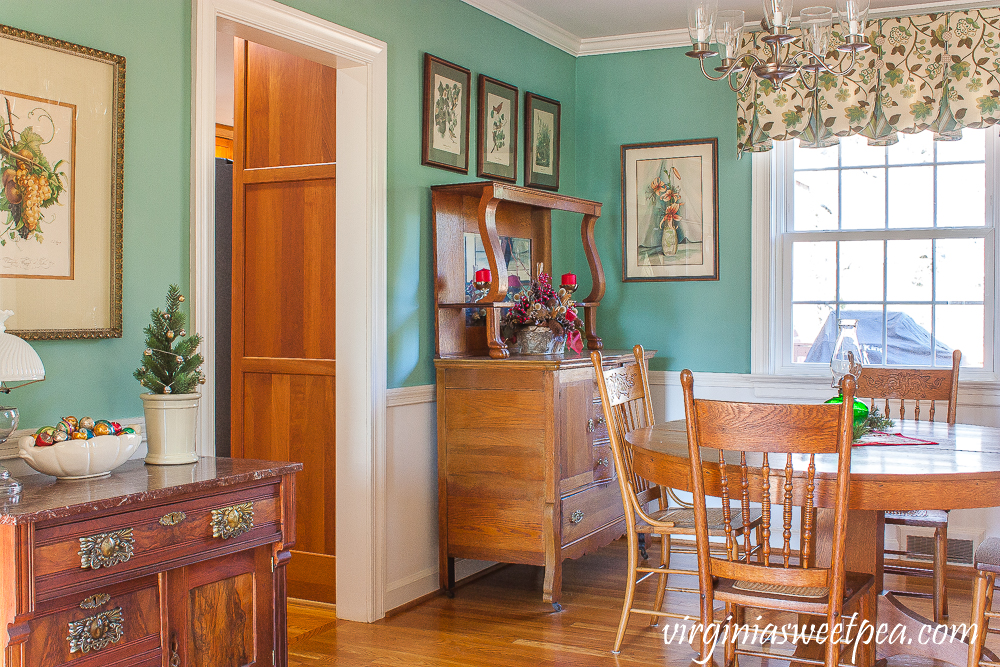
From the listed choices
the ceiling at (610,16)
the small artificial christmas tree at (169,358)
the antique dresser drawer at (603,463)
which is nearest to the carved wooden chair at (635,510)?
the antique dresser drawer at (603,463)

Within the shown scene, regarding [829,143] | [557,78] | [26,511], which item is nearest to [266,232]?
[557,78]

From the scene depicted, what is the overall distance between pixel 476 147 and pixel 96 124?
2.11 meters

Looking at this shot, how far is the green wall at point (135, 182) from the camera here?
7.84ft

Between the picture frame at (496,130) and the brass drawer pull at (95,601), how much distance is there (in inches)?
110

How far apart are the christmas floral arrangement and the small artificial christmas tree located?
6.03 feet

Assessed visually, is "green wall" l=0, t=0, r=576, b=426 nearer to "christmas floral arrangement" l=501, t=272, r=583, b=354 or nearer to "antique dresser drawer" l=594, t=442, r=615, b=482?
"christmas floral arrangement" l=501, t=272, r=583, b=354

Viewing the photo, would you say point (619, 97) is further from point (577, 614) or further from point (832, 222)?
point (577, 614)

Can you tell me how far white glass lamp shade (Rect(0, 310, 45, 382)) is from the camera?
6.63 feet

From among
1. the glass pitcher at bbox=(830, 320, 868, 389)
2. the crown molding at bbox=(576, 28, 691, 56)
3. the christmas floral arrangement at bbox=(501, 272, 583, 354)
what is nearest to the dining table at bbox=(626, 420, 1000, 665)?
the glass pitcher at bbox=(830, 320, 868, 389)

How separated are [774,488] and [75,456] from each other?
1676 mm

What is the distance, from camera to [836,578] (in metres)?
2.19

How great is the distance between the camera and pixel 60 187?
2.40 meters

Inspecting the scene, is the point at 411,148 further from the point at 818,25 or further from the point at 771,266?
the point at 771,266

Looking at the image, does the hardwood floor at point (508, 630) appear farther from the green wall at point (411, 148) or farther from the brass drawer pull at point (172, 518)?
the brass drawer pull at point (172, 518)
